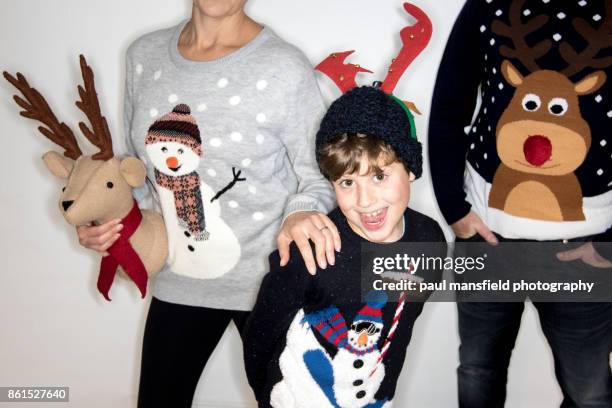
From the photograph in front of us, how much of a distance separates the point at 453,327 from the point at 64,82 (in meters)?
1.21

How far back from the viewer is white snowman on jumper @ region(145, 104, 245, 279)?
1022mm

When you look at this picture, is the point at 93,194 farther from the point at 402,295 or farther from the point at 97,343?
the point at 97,343

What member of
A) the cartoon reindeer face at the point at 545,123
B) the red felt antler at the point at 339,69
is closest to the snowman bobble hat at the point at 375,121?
the cartoon reindeer face at the point at 545,123

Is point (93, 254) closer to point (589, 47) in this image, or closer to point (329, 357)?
point (329, 357)

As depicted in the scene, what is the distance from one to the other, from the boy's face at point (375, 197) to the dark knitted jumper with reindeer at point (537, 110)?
25 centimetres

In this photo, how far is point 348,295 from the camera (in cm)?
94

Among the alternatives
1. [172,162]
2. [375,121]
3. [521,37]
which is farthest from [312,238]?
[521,37]

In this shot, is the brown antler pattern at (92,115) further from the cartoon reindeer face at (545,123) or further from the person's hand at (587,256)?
the person's hand at (587,256)

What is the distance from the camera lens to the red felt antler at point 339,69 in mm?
1269

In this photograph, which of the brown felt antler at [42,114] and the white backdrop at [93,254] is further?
the white backdrop at [93,254]

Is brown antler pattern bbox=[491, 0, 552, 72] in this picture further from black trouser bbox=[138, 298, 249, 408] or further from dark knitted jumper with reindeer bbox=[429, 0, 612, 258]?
black trouser bbox=[138, 298, 249, 408]

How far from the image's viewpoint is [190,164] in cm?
103

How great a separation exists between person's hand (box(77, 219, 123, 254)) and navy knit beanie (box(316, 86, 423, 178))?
1.50ft

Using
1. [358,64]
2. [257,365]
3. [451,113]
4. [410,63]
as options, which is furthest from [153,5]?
[257,365]
